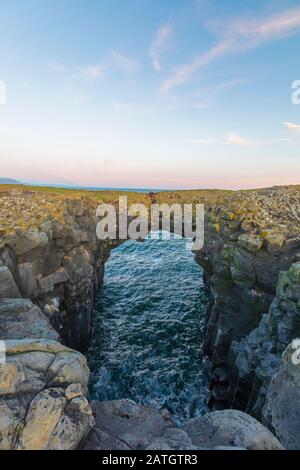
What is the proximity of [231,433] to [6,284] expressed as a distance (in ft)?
44.6

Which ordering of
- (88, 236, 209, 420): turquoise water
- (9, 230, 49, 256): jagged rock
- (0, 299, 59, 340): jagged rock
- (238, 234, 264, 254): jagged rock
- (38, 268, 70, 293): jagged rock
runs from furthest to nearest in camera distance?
(88, 236, 209, 420): turquoise water → (38, 268, 70, 293): jagged rock → (238, 234, 264, 254): jagged rock → (9, 230, 49, 256): jagged rock → (0, 299, 59, 340): jagged rock

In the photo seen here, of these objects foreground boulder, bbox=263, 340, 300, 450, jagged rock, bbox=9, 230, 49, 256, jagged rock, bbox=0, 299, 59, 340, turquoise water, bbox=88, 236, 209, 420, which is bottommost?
turquoise water, bbox=88, 236, 209, 420

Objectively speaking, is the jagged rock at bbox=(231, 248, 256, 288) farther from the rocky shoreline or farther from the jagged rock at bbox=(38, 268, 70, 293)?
the jagged rock at bbox=(38, 268, 70, 293)

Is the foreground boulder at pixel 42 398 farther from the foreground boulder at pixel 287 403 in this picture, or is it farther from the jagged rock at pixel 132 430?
the foreground boulder at pixel 287 403

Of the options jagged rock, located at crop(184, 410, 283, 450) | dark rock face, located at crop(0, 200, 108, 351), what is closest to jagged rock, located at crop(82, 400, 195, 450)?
jagged rock, located at crop(184, 410, 283, 450)

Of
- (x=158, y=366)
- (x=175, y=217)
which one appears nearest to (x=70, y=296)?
(x=158, y=366)

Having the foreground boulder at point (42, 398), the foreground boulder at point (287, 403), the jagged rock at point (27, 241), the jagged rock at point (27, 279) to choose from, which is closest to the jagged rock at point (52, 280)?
the jagged rock at point (27, 279)

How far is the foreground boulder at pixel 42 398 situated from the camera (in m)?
6.93

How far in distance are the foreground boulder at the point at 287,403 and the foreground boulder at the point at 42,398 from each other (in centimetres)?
728

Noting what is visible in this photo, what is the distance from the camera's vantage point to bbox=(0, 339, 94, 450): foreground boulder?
693 cm

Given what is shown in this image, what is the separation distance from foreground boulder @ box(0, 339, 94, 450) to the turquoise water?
15.8 meters

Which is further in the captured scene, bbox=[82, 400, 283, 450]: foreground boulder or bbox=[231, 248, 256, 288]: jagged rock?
bbox=[231, 248, 256, 288]: jagged rock

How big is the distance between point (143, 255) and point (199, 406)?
3824cm
